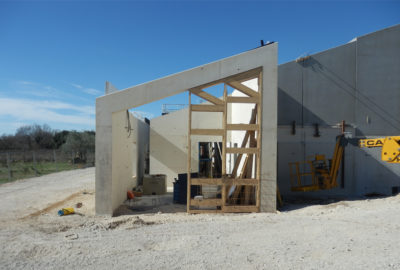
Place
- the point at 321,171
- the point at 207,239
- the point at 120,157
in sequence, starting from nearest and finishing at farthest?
1. the point at 207,239
2. the point at 120,157
3. the point at 321,171

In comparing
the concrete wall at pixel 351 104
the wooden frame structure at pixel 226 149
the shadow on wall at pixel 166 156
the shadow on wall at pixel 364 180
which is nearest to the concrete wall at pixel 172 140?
the shadow on wall at pixel 166 156

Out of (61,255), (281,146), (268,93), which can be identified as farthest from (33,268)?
(281,146)

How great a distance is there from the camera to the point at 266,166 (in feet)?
26.4

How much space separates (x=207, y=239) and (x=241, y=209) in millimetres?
2853

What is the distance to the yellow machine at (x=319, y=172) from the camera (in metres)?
9.96

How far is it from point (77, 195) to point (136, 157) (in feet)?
12.1

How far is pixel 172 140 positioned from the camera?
1473cm

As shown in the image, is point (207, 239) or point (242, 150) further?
point (242, 150)

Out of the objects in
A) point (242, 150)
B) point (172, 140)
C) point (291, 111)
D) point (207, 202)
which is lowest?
point (207, 202)

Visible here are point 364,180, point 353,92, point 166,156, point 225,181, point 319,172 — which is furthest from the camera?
point 166,156

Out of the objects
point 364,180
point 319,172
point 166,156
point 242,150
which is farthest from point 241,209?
point 166,156

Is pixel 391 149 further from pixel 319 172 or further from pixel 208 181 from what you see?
pixel 208 181

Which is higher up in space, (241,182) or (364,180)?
(241,182)

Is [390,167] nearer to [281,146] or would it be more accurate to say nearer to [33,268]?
[281,146]
